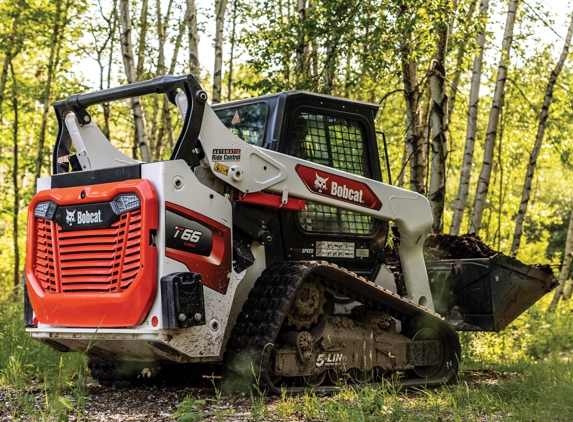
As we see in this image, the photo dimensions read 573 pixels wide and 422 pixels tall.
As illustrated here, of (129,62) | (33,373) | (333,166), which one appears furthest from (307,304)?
(129,62)

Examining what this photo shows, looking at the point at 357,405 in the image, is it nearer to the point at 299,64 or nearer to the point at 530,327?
the point at 299,64

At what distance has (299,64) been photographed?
37.1 ft

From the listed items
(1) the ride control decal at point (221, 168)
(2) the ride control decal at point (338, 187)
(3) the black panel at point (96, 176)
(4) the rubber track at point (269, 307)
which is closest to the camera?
(3) the black panel at point (96, 176)

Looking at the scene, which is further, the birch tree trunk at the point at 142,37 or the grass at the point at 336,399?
the birch tree trunk at the point at 142,37

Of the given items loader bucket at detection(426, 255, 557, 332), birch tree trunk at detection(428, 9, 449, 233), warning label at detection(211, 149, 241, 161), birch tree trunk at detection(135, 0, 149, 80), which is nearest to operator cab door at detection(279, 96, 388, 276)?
warning label at detection(211, 149, 241, 161)

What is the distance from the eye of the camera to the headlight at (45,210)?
18.8 feet

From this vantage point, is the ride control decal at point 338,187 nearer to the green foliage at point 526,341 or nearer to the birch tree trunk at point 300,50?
the green foliage at point 526,341

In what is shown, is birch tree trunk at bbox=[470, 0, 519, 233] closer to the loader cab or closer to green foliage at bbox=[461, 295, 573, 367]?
green foliage at bbox=[461, 295, 573, 367]

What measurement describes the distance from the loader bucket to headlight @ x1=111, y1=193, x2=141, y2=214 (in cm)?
364

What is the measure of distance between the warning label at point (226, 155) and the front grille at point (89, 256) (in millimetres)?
796

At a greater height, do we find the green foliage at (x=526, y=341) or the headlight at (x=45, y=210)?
the headlight at (x=45, y=210)

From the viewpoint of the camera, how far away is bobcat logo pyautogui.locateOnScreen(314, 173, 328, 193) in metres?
6.35

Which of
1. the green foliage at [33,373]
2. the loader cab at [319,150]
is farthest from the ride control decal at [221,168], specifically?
the green foliage at [33,373]

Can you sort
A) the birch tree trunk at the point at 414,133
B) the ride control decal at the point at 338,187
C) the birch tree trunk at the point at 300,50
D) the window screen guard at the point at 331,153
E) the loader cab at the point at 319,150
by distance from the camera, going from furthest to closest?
the birch tree trunk at the point at 300,50
the birch tree trunk at the point at 414,133
the window screen guard at the point at 331,153
the loader cab at the point at 319,150
the ride control decal at the point at 338,187
